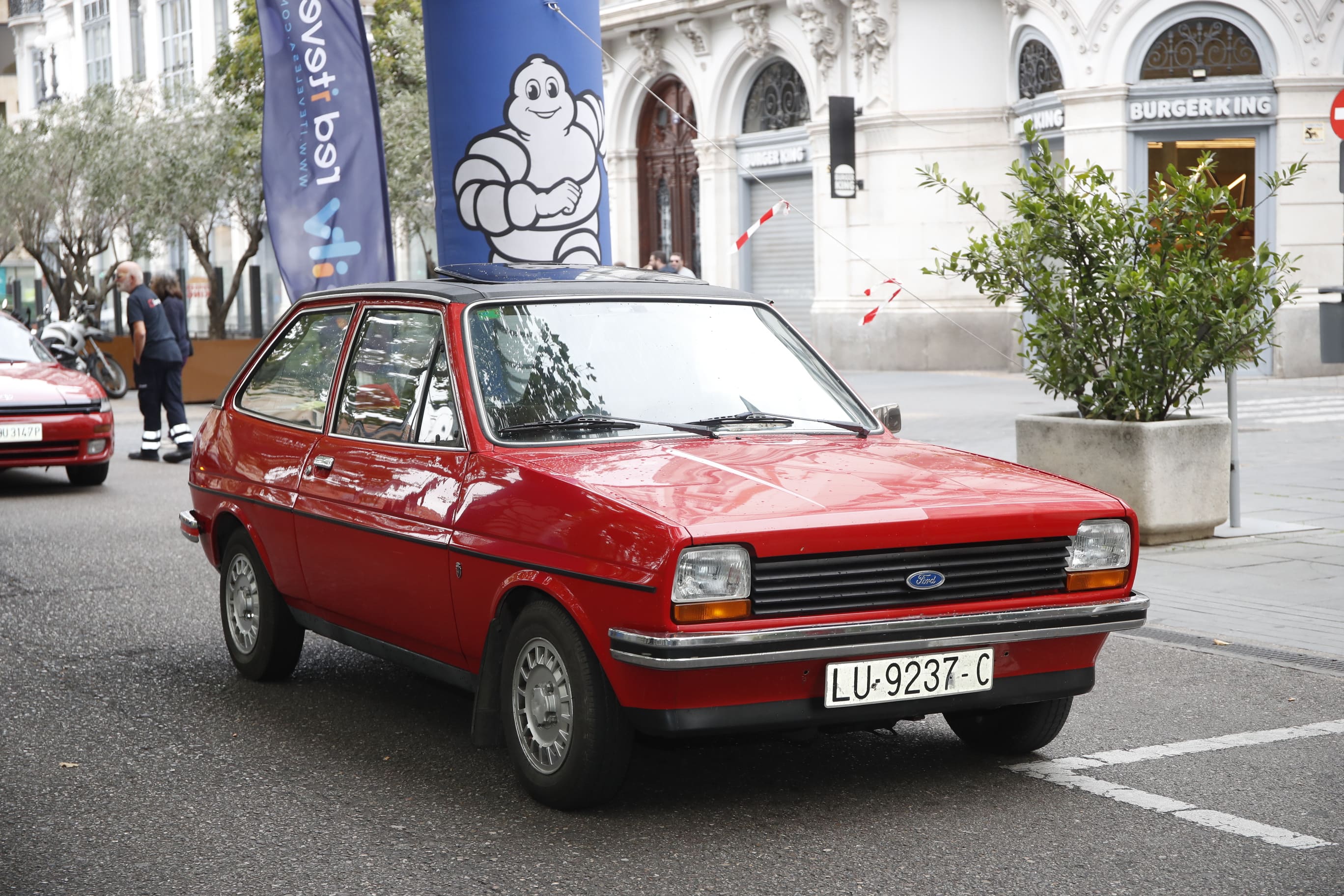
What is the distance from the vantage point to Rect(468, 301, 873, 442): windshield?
5414mm

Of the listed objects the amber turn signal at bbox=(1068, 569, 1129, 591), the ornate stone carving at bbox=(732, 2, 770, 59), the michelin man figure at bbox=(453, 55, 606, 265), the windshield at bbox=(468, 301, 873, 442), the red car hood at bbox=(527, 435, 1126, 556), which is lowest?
the amber turn signal at bbox=(1068, 569, 1129, 591)

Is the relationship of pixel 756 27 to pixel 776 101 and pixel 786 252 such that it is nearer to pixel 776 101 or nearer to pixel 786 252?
pixel 776 101

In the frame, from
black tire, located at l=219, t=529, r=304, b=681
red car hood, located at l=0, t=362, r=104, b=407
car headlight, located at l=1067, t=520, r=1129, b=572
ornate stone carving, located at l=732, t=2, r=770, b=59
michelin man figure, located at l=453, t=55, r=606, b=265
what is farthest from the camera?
ornate stone carving, located at l=732, t=2, r=770, b=59

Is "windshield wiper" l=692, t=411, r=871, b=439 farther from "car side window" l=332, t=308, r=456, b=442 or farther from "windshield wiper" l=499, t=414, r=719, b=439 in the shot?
"car side window" l=332, t=308, r=456, b=442

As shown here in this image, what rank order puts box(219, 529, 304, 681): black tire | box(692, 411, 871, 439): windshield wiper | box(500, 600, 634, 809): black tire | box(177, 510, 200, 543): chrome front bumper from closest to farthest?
box(500, 600, 634, 809): black tire → box(692, 411, 871, 439): windshield wiper → box(219, 529, 304, 681): black tire → box(177, 510, 200, 543): chrome front bumper

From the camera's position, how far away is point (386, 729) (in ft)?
19.5

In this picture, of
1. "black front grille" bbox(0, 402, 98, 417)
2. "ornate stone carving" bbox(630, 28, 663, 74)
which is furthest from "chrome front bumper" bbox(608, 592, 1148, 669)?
"ornate stone carving" bbox(630, 28, 663, 74)

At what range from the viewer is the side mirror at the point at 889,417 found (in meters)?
6.04

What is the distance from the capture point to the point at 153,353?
15914 mm

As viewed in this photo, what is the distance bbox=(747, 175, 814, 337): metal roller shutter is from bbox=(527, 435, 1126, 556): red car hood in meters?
23.3

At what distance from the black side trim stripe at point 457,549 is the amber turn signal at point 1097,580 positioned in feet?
4.37

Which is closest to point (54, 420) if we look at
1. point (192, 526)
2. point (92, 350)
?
point (192, 526)

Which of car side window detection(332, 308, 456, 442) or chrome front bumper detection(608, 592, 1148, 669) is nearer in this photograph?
chrome front bumper detection(608, 592, 1148, 669)

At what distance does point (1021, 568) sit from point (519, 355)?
1760mm
